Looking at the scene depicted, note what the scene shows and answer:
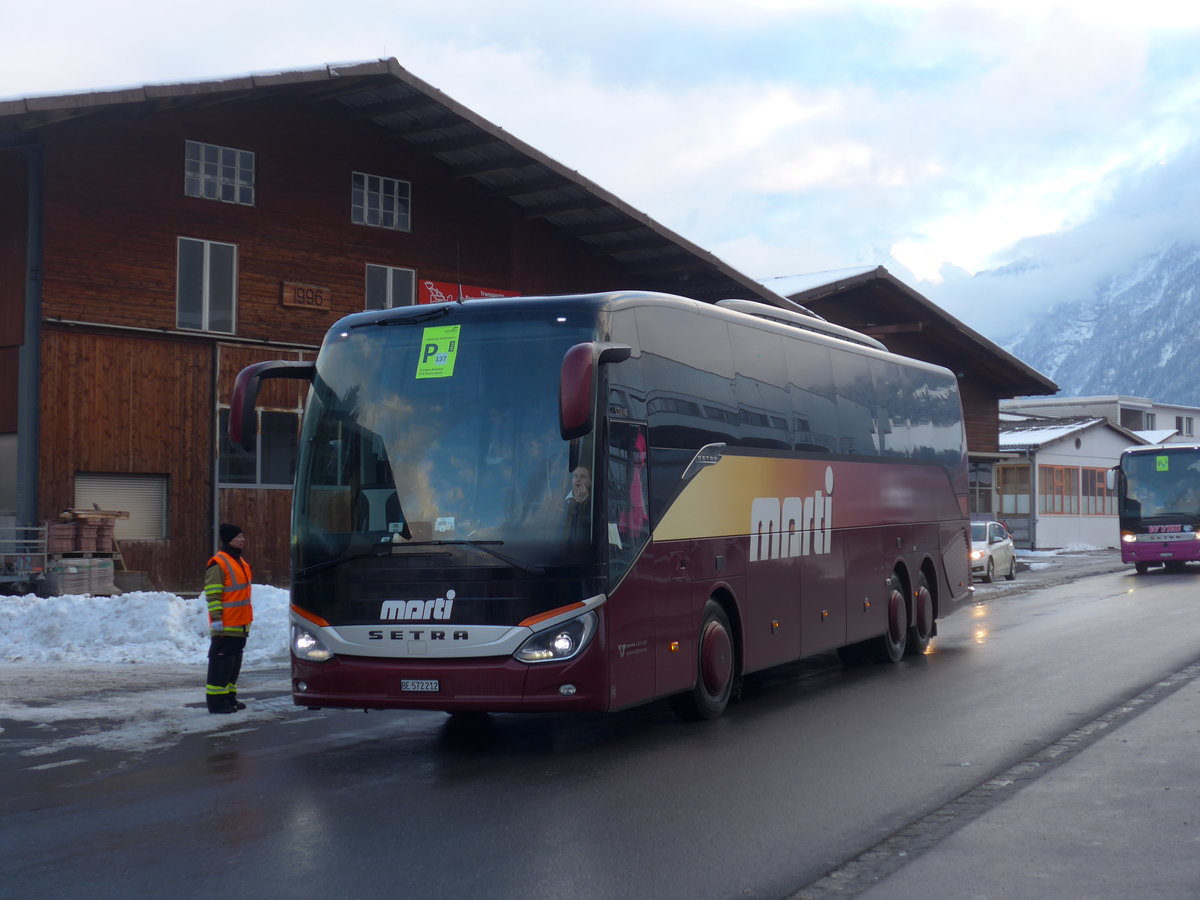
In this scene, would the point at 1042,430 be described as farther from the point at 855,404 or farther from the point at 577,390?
the point at 577,390

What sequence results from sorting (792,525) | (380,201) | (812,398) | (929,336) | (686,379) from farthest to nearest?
(929,336), (380,201), (812,398), (792,525), (686,379)

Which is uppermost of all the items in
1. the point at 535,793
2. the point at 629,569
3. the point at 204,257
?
the point at 204,257

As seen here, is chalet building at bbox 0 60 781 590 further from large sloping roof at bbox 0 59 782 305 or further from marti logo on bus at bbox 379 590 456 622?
marti logo on bus at bbox 379 590 456 622

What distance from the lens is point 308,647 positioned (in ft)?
32.7

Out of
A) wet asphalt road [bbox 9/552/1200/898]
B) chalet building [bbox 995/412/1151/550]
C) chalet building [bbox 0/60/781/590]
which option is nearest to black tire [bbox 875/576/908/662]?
wet asphalt road [bbox 9/552/1200/898]

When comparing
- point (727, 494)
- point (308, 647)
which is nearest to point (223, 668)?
point (308, 647)

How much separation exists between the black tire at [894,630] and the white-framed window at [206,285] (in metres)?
14.9

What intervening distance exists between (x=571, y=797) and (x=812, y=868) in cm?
210

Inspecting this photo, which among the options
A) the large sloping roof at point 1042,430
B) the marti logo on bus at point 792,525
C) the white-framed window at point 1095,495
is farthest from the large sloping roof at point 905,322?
the marti logo on bus at point 792,525

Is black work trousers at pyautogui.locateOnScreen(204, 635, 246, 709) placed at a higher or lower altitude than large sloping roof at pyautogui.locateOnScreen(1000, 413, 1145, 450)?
lower

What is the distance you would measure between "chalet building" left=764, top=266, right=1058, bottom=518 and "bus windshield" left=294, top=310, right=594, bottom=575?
30583 mm

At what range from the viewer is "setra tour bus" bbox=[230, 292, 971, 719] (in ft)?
30.7

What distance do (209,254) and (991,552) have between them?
1928 cm

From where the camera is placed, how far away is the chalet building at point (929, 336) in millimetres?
43219
